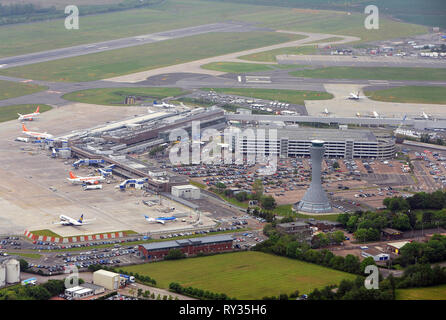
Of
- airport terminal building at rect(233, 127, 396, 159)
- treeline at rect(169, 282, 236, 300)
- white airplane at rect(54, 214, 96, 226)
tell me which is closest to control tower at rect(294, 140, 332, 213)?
airport terminal building at rect(233, 127, 396, 159)

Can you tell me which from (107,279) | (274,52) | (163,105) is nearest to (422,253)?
(107,279)

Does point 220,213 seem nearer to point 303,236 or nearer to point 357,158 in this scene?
point 303,236

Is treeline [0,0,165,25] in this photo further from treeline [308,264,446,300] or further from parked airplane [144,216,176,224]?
treeline [308,264,446,300]

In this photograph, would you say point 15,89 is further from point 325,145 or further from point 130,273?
point 130,273

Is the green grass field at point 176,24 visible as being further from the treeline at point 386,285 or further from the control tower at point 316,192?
the treeline at point 386,285

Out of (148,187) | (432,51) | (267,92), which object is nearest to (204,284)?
(148,187)
